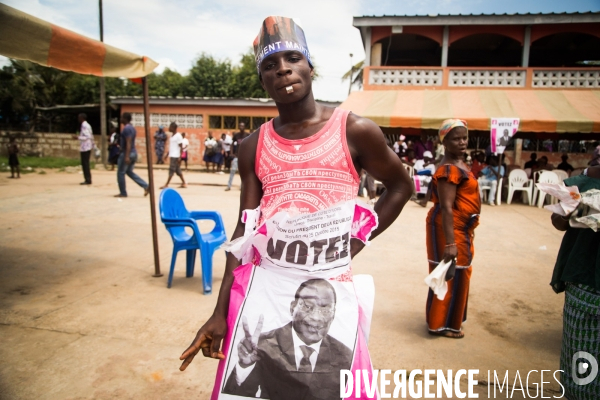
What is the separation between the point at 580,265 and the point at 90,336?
3305 mm

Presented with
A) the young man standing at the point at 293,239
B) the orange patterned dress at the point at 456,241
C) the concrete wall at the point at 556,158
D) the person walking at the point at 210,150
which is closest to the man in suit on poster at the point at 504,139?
the concrete wall at the point at 556,158

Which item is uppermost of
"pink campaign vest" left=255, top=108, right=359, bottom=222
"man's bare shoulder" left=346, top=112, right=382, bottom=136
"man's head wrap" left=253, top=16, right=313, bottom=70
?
"man's head wrap" left=253, top=16, right=313, bottom=70

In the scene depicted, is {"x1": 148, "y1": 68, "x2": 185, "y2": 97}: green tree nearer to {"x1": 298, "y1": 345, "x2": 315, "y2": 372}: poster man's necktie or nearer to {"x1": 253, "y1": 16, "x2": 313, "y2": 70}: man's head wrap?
{"x1": 253, "y1": 16, "x2": 313, "y2": 70}: man's head wrap

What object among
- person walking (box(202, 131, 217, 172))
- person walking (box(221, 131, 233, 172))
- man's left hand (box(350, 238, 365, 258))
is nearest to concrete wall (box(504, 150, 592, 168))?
person walking (box(221, 131, 233, 172))

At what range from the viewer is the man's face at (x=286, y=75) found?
1508 mm

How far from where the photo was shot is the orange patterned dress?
331 cm

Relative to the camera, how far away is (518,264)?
570 cm

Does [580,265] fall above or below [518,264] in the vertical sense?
above

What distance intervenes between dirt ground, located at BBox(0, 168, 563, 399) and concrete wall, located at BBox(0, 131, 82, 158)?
16902 mm

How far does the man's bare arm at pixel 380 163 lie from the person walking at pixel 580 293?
1128 mm

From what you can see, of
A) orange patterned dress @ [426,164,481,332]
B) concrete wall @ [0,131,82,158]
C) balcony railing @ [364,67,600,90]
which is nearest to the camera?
orange patterned dress @ [426,164,481,332]

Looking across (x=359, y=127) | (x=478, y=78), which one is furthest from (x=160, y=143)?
(x=359, y=127)

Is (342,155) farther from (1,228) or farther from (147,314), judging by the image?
(1,228)

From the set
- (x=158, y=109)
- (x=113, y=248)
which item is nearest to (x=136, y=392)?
(x=113, y=248)
